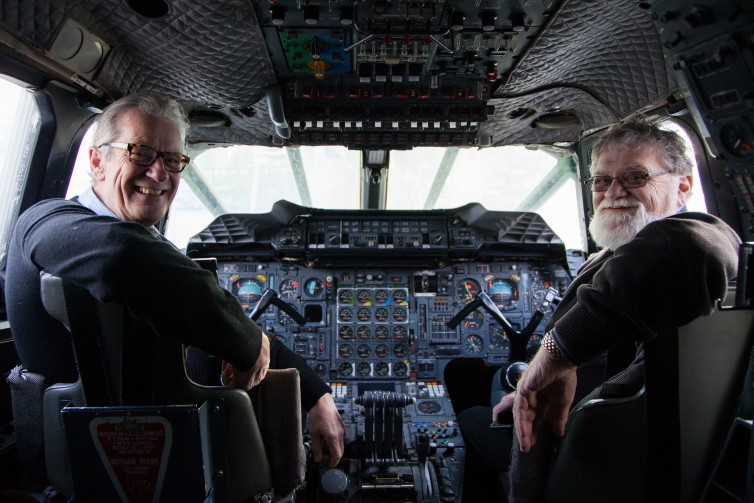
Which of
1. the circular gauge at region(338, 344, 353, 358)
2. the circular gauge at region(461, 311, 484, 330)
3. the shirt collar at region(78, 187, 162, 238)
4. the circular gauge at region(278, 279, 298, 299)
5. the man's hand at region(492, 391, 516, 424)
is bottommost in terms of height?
the man's hand at region(492, 391, 516, 424)

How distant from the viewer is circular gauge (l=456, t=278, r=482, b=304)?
12.8ft

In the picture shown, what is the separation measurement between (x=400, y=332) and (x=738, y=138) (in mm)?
2786

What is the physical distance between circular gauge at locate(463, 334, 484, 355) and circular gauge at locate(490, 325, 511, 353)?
0.31 feet

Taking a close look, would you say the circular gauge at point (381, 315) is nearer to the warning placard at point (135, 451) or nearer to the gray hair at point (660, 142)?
the gray hair at point (660, 142)

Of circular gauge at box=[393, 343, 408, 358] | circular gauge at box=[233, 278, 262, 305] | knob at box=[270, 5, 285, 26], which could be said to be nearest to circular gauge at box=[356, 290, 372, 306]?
circular gauge at box=[393, 343, 408, 358]

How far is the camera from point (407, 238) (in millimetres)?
3721

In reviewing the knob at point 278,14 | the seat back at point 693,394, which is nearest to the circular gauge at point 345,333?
A: the knob at point 278,14

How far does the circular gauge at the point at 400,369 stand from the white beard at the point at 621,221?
238cm

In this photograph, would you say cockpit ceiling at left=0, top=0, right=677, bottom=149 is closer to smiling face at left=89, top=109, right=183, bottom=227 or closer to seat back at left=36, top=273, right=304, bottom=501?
smiling face at left=89, top=109, right=183, bottom=227

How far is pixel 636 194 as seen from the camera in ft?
5.04

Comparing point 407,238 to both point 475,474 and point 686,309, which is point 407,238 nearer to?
point 475,474

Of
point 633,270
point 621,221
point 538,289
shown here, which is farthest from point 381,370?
point 633,270

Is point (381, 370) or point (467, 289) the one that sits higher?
point (467, 289)

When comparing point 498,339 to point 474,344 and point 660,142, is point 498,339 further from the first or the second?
point 660,142
